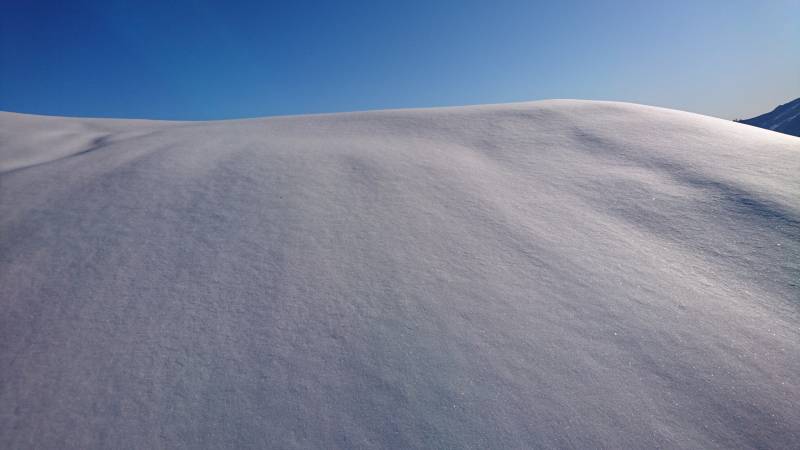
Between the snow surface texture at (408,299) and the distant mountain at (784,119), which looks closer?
the snow surface texture at (408,299)

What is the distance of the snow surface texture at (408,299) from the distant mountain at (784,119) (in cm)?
2426

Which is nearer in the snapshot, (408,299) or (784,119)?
(408,299)

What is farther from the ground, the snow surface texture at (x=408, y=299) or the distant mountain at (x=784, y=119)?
the distant mountain at (x=784, y=119)

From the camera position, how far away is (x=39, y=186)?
222cm

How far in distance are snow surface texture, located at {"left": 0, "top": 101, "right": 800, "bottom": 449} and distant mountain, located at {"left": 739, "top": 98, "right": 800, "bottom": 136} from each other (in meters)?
24.3

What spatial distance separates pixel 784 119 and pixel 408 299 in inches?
1242

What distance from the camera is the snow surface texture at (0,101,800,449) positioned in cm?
104

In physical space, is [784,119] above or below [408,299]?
above

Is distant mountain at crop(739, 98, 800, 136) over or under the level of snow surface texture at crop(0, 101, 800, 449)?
over

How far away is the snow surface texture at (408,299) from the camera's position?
3.40 feet

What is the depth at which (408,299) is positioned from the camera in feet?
4.58

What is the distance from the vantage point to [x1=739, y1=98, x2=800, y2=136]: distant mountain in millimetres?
20241

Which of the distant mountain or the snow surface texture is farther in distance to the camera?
the distant mountain

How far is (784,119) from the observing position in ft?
74.5
